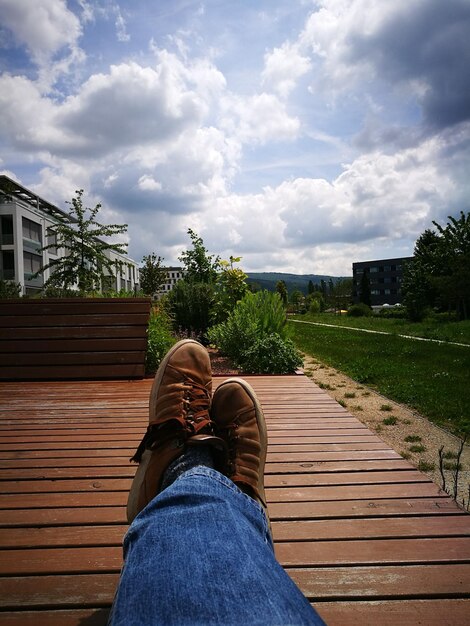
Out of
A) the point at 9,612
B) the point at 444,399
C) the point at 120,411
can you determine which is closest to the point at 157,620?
the point at 9,612

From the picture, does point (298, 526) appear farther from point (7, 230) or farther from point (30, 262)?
point (30, 262)

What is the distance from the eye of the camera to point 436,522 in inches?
61.4

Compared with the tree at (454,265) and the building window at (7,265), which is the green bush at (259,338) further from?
the building window at (7,265)

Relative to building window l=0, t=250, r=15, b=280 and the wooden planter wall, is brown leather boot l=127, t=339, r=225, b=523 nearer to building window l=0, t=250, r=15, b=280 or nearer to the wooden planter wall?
the wooden planter wall

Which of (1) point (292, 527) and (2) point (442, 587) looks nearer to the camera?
(2) point (442, 587)

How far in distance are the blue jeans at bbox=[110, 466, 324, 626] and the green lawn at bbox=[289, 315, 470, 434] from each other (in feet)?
12.8

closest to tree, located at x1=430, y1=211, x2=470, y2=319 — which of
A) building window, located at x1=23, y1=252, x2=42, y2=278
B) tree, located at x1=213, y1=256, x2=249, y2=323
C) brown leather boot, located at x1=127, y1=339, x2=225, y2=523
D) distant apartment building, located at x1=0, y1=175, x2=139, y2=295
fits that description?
tree, located at x1=213, y1=256, x2=249, y2=323

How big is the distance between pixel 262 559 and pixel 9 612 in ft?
2.47

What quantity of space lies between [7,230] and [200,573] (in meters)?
42.6

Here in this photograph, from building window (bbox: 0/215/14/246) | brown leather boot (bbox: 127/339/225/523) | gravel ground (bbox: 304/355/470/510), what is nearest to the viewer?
brown leather boot (bbox: 127/339/225/523)

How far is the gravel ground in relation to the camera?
3074 millimetres

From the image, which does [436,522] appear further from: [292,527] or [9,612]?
[9,612]

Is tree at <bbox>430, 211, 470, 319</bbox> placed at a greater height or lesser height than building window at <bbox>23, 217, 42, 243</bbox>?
lesser

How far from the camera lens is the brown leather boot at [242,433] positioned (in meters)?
1.39
